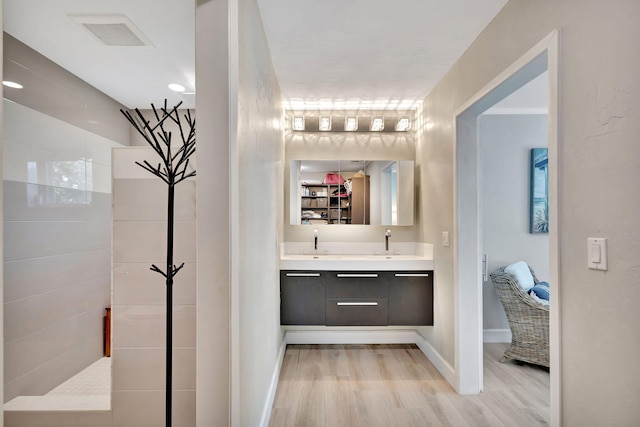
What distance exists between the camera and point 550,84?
1473mm

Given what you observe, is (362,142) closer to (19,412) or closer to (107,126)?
(107,126)

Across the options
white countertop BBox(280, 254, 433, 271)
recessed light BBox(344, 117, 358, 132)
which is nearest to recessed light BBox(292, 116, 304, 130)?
recessed light BBox(344, 117, 358, 132)

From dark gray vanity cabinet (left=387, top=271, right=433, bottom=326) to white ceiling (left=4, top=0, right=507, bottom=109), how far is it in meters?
1.79

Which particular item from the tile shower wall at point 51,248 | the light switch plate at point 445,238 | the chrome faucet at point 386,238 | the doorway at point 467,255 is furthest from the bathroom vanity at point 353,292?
the tile shower wall at point 51,248

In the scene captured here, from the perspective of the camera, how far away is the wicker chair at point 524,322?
111 inches

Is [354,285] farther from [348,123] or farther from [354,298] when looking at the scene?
[348,123]

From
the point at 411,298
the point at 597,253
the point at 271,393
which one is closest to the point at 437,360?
the point at 411,298

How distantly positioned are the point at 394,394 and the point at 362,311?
2.65ft

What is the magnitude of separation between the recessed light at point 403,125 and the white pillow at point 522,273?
1765mm

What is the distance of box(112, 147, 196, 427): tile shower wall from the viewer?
1.69m

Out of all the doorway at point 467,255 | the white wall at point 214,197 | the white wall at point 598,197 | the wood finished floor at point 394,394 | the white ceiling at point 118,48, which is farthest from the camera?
the doorway at point 467,255

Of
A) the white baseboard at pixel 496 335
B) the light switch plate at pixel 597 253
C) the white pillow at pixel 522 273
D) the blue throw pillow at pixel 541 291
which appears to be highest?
the light switch plate at pixel 597 253

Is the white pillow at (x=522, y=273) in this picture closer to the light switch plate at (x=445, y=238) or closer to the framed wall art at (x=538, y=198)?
the framed wall art at (x=538, y=198)

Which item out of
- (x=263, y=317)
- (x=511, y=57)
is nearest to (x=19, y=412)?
(x=263, y=317)
